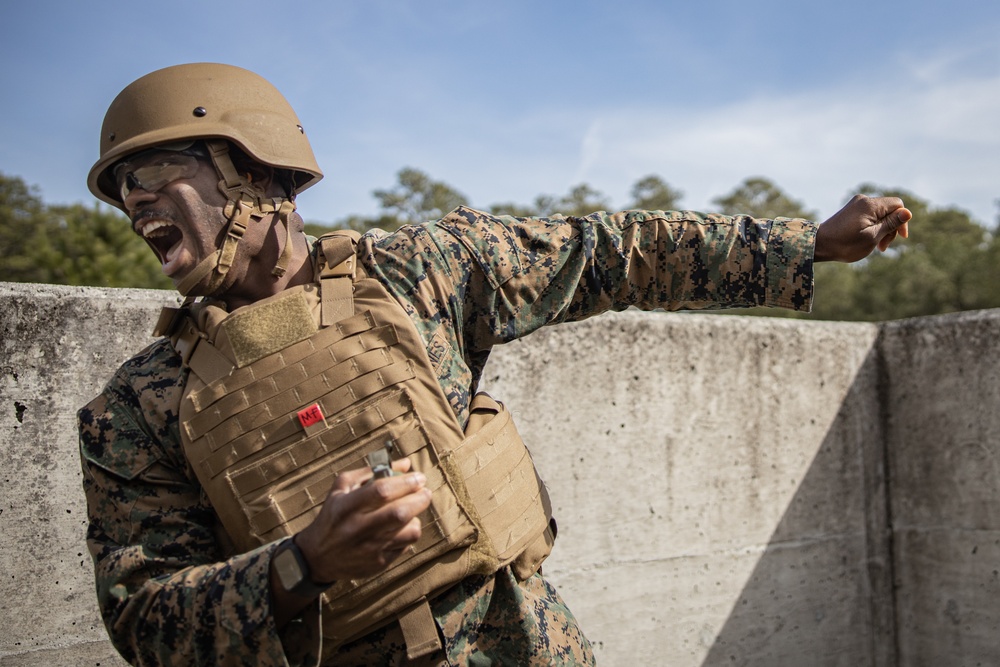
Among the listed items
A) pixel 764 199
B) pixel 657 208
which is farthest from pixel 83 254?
pixel 764 199

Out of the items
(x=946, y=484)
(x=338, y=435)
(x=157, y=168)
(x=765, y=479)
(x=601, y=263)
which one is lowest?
(x=946, y=484)

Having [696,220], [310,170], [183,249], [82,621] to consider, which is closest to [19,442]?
[82,621]

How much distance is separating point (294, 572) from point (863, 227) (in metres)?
1.20

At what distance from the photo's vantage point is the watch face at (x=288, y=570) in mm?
1394

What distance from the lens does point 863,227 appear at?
5.66 feet

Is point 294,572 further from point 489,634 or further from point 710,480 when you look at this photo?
point 710,480

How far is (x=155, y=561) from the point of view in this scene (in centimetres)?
153

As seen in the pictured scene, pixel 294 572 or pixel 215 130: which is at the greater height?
pixel 215 130

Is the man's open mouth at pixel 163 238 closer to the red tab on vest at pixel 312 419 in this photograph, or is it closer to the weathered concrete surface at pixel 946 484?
the red tab on vest at pixel 312 419

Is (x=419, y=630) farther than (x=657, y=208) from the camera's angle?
No

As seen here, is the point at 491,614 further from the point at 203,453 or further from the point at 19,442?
the point at 19,442

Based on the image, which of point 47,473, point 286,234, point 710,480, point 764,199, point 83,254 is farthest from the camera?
point 764,199

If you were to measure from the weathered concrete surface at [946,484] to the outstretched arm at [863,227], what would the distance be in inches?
78.2

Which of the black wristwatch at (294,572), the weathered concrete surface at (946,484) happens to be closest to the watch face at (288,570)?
the black wristwatch at (294,572)
